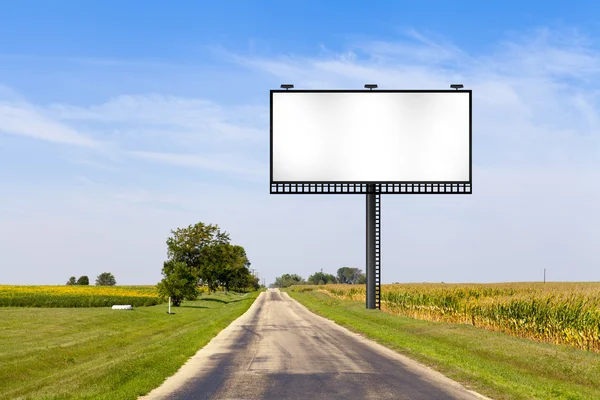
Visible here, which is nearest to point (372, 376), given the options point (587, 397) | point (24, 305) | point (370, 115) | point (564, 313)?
point (587, 397)

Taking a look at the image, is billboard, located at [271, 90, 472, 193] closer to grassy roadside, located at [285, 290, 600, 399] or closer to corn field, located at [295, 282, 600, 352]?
corn field, located at [295, 282, 600, 352]

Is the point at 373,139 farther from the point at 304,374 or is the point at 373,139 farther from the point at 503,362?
the point at 304,374

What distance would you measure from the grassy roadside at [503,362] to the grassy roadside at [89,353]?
776 cm

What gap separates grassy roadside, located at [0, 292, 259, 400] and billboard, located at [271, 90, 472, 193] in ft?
43.0

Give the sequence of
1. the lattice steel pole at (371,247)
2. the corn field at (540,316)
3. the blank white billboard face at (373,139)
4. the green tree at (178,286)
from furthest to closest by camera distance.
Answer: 1. the green tree at (178,286)
2. the lattice steel pole at (371,247)
3. the blank white billboard face at (373,139)
4. the corn field at (540,316)

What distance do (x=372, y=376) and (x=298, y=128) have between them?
1249 inches

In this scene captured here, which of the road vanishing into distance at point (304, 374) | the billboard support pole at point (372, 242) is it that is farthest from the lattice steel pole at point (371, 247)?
the road vanishing into distance at point (304, 374)

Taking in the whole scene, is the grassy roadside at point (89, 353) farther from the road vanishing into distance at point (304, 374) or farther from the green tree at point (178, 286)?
the green tree at point (178, 286)

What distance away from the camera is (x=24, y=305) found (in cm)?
6256

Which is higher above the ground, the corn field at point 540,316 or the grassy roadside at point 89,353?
the corn field at point 540,316

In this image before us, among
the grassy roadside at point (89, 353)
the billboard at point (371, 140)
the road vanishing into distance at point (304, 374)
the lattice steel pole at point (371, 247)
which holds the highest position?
the billboard at point (371, 140)

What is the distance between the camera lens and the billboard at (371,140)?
153 ft

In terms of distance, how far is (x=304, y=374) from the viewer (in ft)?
56.9

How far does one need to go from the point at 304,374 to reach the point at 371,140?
31182mm
